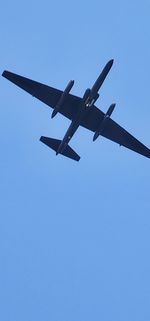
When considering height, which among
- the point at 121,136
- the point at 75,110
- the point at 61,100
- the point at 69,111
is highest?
the point at 121,136

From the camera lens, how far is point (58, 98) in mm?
56844

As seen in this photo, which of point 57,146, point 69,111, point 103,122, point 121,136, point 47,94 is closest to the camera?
point 103,122

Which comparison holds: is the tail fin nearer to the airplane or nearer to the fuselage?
the airplane

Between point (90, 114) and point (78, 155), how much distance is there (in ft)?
13.1

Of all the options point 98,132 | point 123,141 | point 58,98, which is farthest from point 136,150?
point 58,98

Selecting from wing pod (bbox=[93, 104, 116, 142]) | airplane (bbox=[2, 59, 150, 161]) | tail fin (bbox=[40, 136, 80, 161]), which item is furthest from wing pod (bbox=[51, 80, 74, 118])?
wing pod (bbox=[93, 104, 116, 142])

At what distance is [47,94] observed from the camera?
56938mm

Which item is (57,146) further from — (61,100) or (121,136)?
(121,136)

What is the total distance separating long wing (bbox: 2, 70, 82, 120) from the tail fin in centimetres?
264

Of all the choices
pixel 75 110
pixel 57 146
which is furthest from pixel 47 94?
pixel 57 146

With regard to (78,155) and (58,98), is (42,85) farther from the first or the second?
(78,155)

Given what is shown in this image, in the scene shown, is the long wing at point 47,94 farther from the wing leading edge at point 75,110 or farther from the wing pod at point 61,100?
the wing pod at point 61,100

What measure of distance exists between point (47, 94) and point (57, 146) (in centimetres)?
490

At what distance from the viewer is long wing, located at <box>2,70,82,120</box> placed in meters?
56.0
